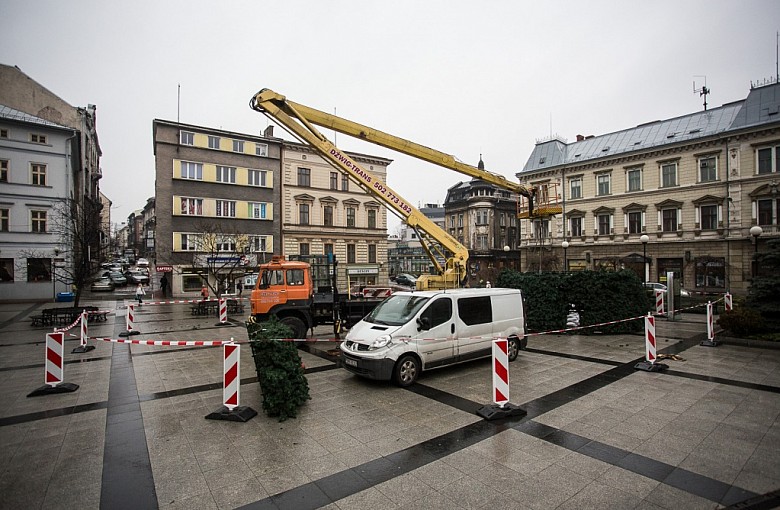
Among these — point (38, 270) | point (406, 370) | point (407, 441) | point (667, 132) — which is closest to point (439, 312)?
point (406, 370)

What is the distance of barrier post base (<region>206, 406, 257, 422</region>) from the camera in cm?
617

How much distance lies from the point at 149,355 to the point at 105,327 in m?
7.84

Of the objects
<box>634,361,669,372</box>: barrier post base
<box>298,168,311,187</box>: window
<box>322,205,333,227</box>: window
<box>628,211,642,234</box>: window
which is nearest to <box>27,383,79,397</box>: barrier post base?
<box>634,361,669,372</box>: barrier post base

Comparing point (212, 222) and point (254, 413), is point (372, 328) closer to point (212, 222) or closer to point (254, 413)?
point (254, 413)

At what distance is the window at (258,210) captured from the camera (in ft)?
116

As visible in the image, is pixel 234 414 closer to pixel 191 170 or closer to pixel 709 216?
pixel 191 170

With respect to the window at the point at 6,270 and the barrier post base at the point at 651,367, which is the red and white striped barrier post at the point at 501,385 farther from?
the window at the point at 6,270

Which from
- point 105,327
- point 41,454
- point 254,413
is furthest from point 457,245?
point 105,327

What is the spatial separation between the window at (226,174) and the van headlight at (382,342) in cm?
3153

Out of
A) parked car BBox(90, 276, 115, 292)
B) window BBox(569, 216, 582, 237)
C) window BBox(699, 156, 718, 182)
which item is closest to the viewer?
window BBox(699, 156, 718, 182)

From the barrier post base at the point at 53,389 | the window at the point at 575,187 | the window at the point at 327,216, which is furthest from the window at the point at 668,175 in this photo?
the barrier post base at the point at 53,389

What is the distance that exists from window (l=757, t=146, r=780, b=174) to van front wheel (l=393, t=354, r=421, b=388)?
36.5 m

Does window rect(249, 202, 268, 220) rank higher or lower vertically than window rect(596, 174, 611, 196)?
lower

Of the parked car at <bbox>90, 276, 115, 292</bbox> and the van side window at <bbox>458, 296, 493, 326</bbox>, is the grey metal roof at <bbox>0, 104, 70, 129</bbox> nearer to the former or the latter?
the parked car at <bbox>90, 276, 115, 292</bbox>
